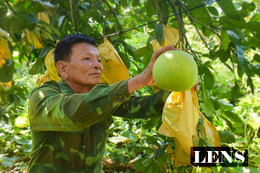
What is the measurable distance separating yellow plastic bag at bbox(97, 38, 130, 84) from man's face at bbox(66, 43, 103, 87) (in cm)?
19

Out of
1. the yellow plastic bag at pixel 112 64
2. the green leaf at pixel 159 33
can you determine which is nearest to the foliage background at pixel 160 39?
the green leaf at pixel 159 33

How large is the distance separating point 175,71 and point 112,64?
2.30ft

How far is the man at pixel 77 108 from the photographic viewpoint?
2.85 feet

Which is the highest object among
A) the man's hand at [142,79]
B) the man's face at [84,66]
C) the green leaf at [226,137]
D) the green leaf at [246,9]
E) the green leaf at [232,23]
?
the green leaf at [246,9]

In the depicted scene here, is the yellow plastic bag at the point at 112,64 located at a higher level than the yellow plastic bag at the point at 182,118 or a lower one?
higher

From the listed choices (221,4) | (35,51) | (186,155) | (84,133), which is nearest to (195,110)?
(186,155)

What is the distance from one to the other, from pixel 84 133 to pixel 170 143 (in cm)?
43

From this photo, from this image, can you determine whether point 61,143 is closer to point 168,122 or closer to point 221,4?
point 168,122

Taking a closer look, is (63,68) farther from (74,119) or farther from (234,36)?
(234,36)

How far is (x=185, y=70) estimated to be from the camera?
0.78 metres

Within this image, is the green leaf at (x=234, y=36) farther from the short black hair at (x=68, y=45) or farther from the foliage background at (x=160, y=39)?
the short black hair at (x=68, y=45)

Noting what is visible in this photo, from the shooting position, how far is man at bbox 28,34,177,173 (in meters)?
0.87

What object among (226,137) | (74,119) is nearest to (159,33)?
(74,119)

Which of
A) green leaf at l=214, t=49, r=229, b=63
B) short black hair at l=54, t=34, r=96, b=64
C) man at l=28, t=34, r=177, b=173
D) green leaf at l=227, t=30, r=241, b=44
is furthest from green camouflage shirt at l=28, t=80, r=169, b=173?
green leaf at l=227, t=30, r=241, b=44
